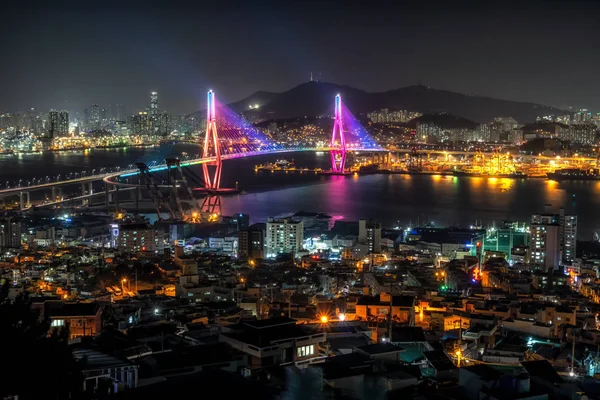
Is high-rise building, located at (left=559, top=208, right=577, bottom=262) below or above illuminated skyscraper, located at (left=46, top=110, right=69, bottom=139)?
below

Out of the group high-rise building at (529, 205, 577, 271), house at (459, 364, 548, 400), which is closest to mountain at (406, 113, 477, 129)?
high-rise building at (529, 205, 577, 271)

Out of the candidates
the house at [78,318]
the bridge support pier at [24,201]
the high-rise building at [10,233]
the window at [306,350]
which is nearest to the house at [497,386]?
the window at [306,350]

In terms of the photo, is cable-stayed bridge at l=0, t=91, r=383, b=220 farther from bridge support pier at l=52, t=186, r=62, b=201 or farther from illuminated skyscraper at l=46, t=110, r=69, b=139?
illuminated skyscraper at l=46, t=110, r=69, b=139

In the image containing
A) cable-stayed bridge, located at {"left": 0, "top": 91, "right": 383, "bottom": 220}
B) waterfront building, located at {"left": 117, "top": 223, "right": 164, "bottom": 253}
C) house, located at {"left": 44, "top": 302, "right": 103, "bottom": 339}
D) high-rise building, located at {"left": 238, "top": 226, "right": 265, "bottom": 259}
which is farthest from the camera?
cable-stayed bridge, located at {"left": 0, "top": 91, "right": 383, "bottom": 220}

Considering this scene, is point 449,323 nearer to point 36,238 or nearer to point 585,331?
point 585,331

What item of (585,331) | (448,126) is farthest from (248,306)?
(448,126)

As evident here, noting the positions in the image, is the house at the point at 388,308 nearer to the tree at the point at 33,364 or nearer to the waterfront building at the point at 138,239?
the tree at the point at 33,364
